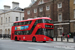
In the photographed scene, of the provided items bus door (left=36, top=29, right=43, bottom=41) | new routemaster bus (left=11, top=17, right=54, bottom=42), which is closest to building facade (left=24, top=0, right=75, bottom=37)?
new routemaster bus (left=11, top=17, right=54, bottom=42)

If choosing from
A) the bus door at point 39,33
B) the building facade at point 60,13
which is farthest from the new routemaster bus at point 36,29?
the building facade at point 60,13

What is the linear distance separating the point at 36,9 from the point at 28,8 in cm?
472

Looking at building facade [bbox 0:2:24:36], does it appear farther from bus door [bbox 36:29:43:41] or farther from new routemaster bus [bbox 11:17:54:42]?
bus door [bbox 36:29:43:41]

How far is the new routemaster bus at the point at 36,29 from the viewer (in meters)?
25.5

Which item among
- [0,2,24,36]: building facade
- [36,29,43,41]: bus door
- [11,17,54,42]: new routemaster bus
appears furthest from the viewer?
[0,2,24,36]: building facade

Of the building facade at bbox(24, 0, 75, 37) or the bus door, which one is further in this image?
the building facade at bbox(24, 0, 75, 37)

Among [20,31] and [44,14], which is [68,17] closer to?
[44,14]

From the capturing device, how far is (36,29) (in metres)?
26.5

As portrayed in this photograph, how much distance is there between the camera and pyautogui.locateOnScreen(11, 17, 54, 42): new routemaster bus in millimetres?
25453

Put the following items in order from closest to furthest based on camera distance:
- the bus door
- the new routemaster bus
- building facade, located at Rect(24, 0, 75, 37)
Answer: the new routemaster bus → the bus door → building facade, located at Rect(24, 0, 75, 37)

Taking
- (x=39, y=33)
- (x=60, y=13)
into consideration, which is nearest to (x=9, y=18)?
(x=60, y=13)

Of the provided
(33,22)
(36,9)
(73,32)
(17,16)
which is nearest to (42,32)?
(33,22)

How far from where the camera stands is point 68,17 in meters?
40.1

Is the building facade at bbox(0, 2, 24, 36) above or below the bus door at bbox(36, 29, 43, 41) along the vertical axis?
above
